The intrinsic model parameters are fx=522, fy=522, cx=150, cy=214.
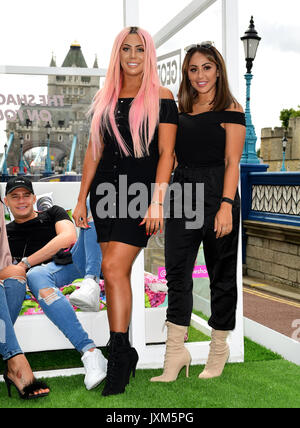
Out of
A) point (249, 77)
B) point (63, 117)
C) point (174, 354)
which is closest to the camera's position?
point (174, 354)

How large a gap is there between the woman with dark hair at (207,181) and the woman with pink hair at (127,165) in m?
0.16

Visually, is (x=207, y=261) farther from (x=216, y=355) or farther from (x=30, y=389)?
(x=30, y=389)

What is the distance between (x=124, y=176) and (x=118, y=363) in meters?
0.86

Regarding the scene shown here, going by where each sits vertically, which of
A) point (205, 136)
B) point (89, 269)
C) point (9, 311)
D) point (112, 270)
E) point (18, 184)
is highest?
point (205, 136)

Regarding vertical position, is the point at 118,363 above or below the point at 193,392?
above

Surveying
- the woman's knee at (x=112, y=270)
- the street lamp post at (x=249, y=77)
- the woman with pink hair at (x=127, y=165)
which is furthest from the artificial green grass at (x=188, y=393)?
the street lamp post at (x=249, y=77)

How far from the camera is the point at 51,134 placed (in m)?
5.88

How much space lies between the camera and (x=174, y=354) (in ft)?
8.75

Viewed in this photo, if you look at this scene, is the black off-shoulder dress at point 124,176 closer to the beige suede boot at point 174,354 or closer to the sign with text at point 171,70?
the beige suede boot at point 174,354

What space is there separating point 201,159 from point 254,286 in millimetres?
6335

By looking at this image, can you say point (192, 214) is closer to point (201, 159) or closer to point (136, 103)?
point (201, 159)

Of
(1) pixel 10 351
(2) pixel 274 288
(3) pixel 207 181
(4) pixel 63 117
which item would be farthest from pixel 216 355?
(2) pixel 274 288

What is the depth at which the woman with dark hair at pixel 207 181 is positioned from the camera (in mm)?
2484
